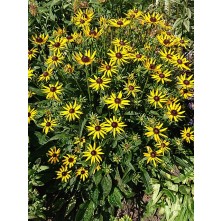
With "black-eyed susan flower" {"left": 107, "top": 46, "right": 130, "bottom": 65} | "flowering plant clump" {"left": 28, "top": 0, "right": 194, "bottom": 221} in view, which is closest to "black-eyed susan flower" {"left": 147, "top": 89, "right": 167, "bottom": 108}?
"flowering plant clump" {"left": 28, "top": 0, "right": 194, "bottom": 221}

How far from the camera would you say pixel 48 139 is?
6.25 ft

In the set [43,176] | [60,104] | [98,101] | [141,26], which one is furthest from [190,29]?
[43,176]

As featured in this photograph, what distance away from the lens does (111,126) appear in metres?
1.69

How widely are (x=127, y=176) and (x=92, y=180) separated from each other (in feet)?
0.65

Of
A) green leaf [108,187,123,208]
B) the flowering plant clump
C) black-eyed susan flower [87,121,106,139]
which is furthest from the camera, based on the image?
green leaf [108,187,123,208]

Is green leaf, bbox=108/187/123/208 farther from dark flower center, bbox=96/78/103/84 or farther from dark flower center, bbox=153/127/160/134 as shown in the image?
dark flower center, bbox=96/78/103/84

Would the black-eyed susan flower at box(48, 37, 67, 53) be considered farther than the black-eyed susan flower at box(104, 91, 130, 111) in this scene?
Yes

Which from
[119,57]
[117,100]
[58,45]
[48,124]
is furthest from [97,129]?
[58,45]

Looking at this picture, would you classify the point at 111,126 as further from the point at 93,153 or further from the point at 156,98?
the point at 156,98

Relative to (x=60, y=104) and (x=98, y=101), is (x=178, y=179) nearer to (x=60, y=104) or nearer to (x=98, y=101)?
(x=98, y=101)

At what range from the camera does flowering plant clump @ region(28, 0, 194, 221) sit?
1766 mm

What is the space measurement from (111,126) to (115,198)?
17.3 inches

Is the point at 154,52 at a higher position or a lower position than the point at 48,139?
higher

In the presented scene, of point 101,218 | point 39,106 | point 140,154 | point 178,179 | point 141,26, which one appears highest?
point 141,26
